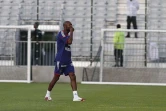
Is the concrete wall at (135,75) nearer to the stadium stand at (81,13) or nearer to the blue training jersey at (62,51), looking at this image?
the stadium stand at (81,13)

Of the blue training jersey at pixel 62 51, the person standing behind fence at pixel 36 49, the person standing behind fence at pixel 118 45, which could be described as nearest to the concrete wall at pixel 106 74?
the person standing behind fence at pixel 36 49

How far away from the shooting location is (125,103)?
1239 centimetres

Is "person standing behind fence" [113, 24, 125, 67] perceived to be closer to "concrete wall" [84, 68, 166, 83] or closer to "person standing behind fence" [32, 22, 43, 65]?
"concrete wall" [84, 68, 166, 83]

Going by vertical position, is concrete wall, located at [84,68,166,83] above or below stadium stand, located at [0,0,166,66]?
below

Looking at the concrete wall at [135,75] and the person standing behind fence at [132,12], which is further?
the person standing behind fence at [132,12]

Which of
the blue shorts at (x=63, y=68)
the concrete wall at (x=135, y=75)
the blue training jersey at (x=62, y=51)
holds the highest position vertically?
the blue training jersey at (x=62, y=51)

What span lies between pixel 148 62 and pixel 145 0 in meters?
6.03

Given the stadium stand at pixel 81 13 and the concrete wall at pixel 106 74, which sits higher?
the stadium stand at pixel 81 13

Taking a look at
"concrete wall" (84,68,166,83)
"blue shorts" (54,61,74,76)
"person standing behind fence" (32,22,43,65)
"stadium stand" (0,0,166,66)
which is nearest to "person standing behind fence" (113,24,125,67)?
"concrete wall" (84,68,166,83)

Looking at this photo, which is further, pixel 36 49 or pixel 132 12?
pixel 132 12

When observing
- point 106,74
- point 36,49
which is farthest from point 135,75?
point 36,49

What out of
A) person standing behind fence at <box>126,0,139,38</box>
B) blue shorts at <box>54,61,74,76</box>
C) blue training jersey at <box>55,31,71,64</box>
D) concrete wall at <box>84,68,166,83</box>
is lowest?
concrete wall at <box>84,68,166,83</box>

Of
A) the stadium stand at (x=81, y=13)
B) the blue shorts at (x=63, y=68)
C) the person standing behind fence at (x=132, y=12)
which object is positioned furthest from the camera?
the stadium stand at (x=81, y=13)

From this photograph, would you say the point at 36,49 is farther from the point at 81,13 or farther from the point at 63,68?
the point at 63,68
